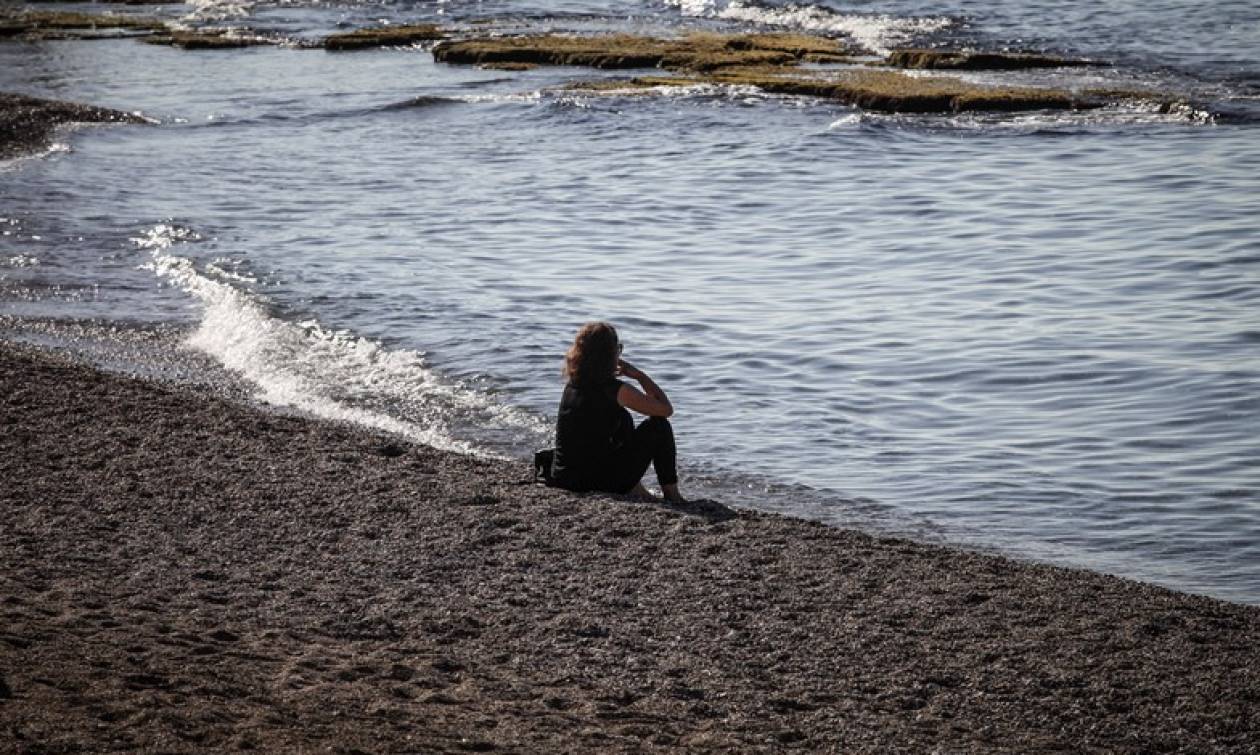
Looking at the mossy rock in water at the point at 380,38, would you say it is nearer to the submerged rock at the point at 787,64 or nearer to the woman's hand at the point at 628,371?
the submerged rock at the point at 787,64

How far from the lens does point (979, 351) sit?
15680 mm

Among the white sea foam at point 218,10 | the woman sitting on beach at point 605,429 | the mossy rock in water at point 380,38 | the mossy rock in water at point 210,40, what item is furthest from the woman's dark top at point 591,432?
the white sea foam at point 218,10

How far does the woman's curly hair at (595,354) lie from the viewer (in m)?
10.4

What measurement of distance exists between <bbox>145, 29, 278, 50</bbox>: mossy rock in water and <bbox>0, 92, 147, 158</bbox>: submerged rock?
33.5 feet

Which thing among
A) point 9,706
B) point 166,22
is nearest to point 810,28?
point 166,22

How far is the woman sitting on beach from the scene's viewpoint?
34.3 feet

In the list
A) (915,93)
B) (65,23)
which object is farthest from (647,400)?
(65,23)

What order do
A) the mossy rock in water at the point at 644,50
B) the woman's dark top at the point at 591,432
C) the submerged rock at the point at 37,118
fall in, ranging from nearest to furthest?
the woman's dark top at the point at 591,432, the submerged rock at the point at 37,118, the mossy rock in water at the point at 644,50

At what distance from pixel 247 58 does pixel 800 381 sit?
3069 centimetres

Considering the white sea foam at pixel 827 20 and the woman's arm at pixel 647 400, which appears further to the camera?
the white sea foam at pixel 827 20

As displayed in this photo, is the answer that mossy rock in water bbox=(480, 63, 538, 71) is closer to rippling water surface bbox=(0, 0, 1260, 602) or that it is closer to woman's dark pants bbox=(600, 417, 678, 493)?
rippling water surface bbox=(0, 0, 1260, 602)

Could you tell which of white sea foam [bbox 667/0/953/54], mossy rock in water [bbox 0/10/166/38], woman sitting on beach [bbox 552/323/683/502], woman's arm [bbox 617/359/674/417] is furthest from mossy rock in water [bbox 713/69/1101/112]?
mossy rock in water [bbox 0/10/166/38]

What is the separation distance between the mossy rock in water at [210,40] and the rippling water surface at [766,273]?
7978 mm

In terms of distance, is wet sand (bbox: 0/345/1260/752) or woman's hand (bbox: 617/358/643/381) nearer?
wet sand (bbox: 0/345/1260/752)
